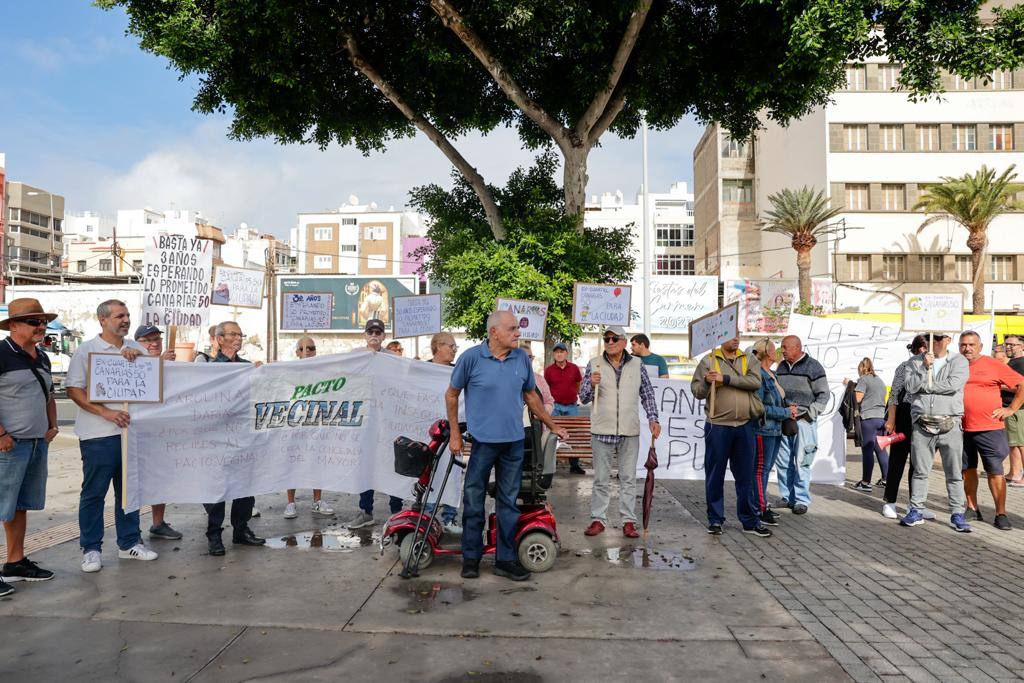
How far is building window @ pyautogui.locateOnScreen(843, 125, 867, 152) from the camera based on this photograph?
42.5 m

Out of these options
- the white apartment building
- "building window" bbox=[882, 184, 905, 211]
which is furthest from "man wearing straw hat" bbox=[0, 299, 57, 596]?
"building window" bbox=[882, 184, 905, 211]

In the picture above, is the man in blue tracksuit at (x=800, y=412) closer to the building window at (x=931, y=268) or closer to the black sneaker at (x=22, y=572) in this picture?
the black sneaker at (x=22, y=572)

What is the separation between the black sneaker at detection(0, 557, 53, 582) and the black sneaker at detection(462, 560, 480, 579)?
3093mm

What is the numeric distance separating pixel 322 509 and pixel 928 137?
44296 mm

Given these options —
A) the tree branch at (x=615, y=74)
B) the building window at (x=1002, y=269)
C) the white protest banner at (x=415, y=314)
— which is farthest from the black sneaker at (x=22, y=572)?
the building window at (x=1002, y=269)

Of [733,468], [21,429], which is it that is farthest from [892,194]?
[21,429]

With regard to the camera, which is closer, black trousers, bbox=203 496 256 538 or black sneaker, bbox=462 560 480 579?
black sneaker, bbox=462 560 480 579

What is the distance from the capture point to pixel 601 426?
760 centimetres

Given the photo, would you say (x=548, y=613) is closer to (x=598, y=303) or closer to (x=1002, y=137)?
(x=598, y=303)

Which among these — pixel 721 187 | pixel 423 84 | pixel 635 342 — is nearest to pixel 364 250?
pixel 721 187

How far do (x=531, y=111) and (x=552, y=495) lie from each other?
6.87m

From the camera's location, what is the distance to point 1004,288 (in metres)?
41.2

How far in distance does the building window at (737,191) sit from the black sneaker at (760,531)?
49.2 meters

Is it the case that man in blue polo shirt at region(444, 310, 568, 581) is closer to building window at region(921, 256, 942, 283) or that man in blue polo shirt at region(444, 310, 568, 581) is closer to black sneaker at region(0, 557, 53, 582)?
black sneaker at region(0, 557, 53, 582)
